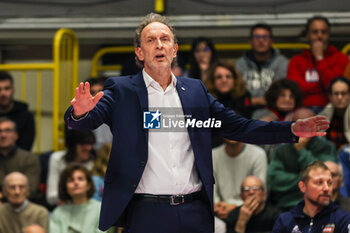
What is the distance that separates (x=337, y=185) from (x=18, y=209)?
85.3 inches

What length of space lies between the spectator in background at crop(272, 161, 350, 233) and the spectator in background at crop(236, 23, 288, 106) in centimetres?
186

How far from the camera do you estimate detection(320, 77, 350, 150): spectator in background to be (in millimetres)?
4922

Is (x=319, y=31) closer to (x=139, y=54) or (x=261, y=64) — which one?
(x=261, y=64)

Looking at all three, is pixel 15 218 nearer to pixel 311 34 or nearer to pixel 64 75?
A: pixel 64 75

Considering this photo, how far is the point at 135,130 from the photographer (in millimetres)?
2637

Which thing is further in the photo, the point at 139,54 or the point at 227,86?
the point at 227,86

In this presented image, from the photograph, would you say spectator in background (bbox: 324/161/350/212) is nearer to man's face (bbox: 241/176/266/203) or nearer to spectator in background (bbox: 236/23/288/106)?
man's face (bbox: 241/176/266/203)

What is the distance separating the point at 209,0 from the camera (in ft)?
19.5

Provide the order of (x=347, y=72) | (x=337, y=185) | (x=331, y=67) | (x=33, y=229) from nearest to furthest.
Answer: (x=337, y=185) < (x=33, y=229) < (x=347, y=72) < (x=331, y=67)

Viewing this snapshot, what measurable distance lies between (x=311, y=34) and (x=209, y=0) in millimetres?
1016

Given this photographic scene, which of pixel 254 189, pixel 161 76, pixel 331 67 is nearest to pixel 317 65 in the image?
pixel 331 67

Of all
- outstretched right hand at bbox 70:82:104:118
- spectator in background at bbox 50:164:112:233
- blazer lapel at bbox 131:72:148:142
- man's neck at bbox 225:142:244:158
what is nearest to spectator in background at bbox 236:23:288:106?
man's neck at bbox 225:142:244:158

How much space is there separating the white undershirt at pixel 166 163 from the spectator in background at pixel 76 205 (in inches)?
77.7

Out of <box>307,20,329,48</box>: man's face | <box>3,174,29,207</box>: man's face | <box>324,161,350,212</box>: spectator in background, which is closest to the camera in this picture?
<box>324,161,350,212</box>: spectator in background
